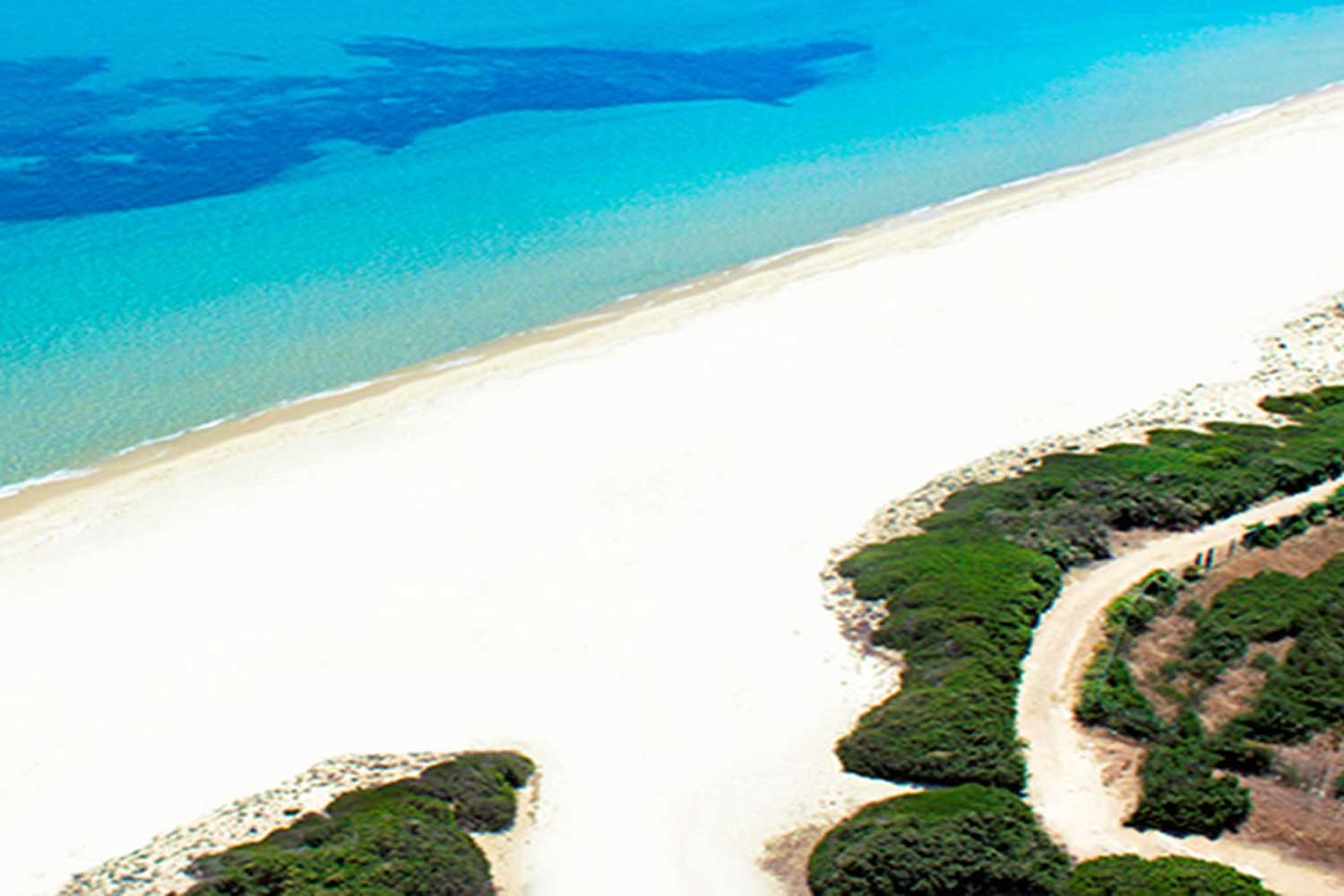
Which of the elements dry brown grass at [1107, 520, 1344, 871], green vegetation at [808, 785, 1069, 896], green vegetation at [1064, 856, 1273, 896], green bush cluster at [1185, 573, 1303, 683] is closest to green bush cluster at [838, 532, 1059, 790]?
green vegetation at [808, 785, 1069, 896]

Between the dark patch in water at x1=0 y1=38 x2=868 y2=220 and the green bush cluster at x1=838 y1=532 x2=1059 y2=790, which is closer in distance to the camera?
the green bush cluster at x1=838 y1=532 x2=1059 y2=790

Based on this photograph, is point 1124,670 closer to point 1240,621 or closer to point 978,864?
point 1240,621

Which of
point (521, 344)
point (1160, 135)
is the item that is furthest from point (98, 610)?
point (1160, 135)

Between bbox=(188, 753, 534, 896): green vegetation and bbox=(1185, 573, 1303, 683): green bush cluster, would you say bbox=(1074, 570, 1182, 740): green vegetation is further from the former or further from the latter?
bbox=(188, 753, 534, 896): green vegetation

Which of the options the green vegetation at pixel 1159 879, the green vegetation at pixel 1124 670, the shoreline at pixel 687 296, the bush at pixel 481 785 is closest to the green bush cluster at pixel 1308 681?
the green vegetation at pixel 1124 670

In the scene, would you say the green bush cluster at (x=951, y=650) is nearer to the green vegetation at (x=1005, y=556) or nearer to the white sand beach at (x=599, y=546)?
the green vegetation at (x=1005, y=556)

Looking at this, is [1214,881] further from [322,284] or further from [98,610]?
[322,284]
